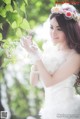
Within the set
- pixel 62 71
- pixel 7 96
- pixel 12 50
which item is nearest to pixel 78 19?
pixel 62 71

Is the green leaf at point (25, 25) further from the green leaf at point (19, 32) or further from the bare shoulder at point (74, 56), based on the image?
the bare shoulder at point (74, 56)

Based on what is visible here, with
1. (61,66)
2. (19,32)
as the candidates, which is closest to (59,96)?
(61,66)

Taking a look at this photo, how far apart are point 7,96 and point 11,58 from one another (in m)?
0.27

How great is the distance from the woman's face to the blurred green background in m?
0.07

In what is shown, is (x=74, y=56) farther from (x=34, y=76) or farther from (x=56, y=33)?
(x=34, y=76)

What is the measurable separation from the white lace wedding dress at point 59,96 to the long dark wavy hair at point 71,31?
0.07 m

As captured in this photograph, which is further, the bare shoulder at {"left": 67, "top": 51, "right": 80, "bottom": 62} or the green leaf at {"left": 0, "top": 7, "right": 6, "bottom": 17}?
the green leaf at {"left": 0, "top": 7, "right": 6, "bottom": 17}

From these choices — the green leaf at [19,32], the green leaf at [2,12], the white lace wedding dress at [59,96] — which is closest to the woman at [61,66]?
the white lace wedding dress at [59,96]

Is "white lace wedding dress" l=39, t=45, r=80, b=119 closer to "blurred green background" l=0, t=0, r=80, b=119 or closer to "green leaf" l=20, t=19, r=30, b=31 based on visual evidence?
"blurred green background" l=0, t=0, r=80, b=119

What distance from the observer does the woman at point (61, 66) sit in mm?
2061

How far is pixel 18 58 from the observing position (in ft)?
7.07

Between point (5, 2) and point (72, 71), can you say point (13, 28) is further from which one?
point (72, 71)

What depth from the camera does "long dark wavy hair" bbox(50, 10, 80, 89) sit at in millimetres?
2074

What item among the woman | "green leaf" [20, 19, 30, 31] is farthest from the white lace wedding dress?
"green leaf" [20, 19, 30, 31]
